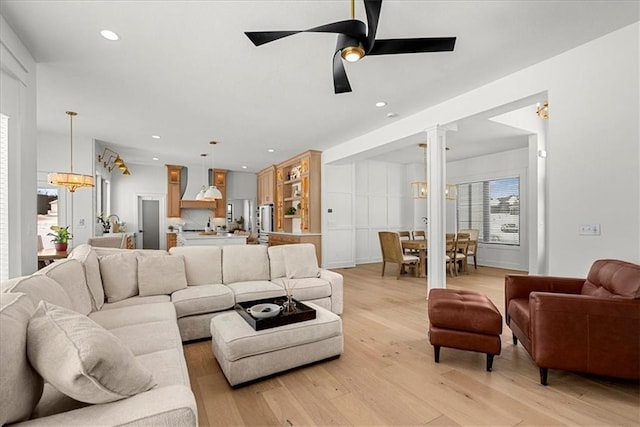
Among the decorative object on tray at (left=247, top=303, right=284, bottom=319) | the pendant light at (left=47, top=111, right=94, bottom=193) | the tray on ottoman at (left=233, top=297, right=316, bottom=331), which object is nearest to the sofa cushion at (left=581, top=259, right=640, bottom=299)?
the tray on ottoman at (left=233, top=297, right=316, bottom=331)

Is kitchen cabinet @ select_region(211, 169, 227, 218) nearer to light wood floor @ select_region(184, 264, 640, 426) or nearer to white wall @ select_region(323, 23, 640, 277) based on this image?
light wood floor @ select_region(184, 264, 640, 426)

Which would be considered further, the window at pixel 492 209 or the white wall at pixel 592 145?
the window at pixel 492 209

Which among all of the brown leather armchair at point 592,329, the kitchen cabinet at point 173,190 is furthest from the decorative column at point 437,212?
the kitchen cabinet at point 173,190

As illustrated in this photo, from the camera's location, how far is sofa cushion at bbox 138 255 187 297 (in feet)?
10.2

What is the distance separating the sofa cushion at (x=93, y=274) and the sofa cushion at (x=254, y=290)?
1.18m

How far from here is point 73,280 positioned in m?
2.26

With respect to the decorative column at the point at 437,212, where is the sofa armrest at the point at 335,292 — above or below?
below

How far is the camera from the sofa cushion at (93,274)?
263 cm

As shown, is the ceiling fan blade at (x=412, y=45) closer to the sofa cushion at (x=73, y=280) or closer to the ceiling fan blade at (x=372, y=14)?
the ceiling fan blade at (x=372, y=14)

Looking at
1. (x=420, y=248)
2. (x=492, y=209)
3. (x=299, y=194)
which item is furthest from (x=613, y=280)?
(x=299, y=194)

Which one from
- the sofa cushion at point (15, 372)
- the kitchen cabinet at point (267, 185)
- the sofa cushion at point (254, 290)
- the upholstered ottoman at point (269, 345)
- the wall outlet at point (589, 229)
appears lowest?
the upholstered ottoman at point (269, 345)

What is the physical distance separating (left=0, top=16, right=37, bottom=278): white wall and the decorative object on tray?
2.15 meters

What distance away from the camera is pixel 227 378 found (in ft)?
7.32

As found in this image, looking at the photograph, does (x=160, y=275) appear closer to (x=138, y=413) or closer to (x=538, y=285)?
(x=138, y=413)
